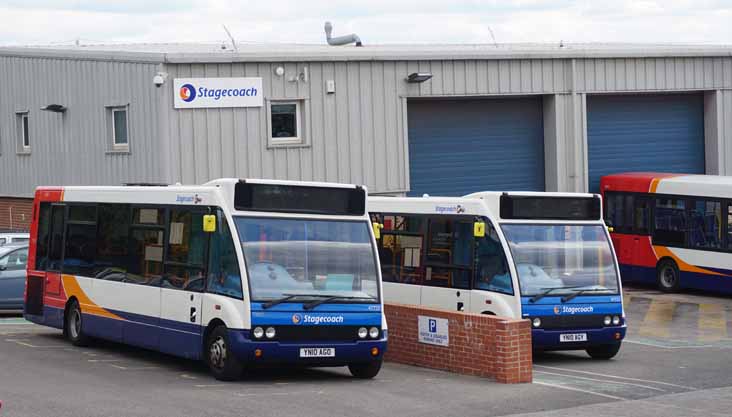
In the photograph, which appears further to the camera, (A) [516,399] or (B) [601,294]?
(B) [601,294]

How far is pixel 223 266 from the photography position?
15414 mm

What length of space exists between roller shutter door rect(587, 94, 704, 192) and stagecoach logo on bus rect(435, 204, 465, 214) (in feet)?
49.5

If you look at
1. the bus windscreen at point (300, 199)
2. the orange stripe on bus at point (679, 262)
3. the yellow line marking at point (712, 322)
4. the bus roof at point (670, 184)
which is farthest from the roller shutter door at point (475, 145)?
the bus windscreen at point (300, 199)

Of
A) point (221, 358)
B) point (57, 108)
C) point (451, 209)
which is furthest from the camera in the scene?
point (57, 108)

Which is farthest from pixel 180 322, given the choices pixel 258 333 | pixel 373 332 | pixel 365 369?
pixel 373 332

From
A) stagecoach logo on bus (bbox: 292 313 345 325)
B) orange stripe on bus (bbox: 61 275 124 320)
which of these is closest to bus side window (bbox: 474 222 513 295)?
stagecoach logo on bus (bbox: 292 313 345 325)

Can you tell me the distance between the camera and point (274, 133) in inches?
1128

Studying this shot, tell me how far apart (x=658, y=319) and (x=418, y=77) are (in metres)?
8.19

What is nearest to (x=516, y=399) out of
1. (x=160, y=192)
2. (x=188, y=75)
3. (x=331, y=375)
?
(x=331, y=375)

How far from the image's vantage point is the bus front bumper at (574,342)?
17656 mm

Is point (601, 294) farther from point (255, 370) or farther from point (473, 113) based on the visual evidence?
point (473, 113)

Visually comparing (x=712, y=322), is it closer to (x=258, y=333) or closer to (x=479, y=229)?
(x=479, y=229)

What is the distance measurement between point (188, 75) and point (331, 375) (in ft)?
39.6

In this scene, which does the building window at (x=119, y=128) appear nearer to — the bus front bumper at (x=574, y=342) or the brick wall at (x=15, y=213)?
the brick wall at (x=15, y=213)
